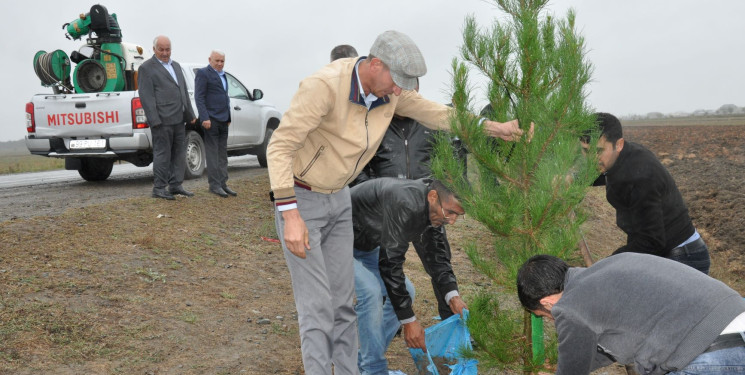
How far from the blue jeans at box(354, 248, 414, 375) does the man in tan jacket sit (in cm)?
42

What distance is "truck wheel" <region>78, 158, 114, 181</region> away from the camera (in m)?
10.6

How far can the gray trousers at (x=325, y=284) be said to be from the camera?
3045 millimetres

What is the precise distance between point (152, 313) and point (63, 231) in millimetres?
2026

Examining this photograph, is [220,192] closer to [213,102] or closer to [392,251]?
[213,102]

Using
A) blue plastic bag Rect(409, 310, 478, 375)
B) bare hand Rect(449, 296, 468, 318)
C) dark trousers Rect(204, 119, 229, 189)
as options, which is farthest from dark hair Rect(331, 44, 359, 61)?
dark trousers Rect(204, 119, 229, 189)

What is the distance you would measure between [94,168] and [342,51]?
746 centimetres

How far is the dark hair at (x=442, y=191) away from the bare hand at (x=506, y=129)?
385mm

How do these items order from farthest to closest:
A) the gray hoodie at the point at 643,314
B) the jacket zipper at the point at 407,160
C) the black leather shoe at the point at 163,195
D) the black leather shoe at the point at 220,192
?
the black leather shoe at the point at 220,192, the black leather shoe at the point at 163,195, the jacket zipper at the point at 407,160, the gray hoodie at the point at 643,314

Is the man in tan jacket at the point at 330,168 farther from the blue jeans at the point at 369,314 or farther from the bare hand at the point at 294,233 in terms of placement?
the blue jeans at the point at 369,314

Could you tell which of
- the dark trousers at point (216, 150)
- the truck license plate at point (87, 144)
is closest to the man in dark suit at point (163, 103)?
the dark trousers at point (216, 150)

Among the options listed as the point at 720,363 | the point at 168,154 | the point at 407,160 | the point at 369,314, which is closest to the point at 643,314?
the point at 720,363

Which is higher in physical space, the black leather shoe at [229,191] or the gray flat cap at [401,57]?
the gray flat cap at [401,57]

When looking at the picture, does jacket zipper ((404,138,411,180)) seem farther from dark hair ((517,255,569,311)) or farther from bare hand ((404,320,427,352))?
dark hair ((517,255,569,311))

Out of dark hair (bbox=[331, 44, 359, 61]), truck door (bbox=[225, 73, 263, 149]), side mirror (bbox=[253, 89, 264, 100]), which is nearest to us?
dark hair (bbox=[331, 44, 359, 61])
